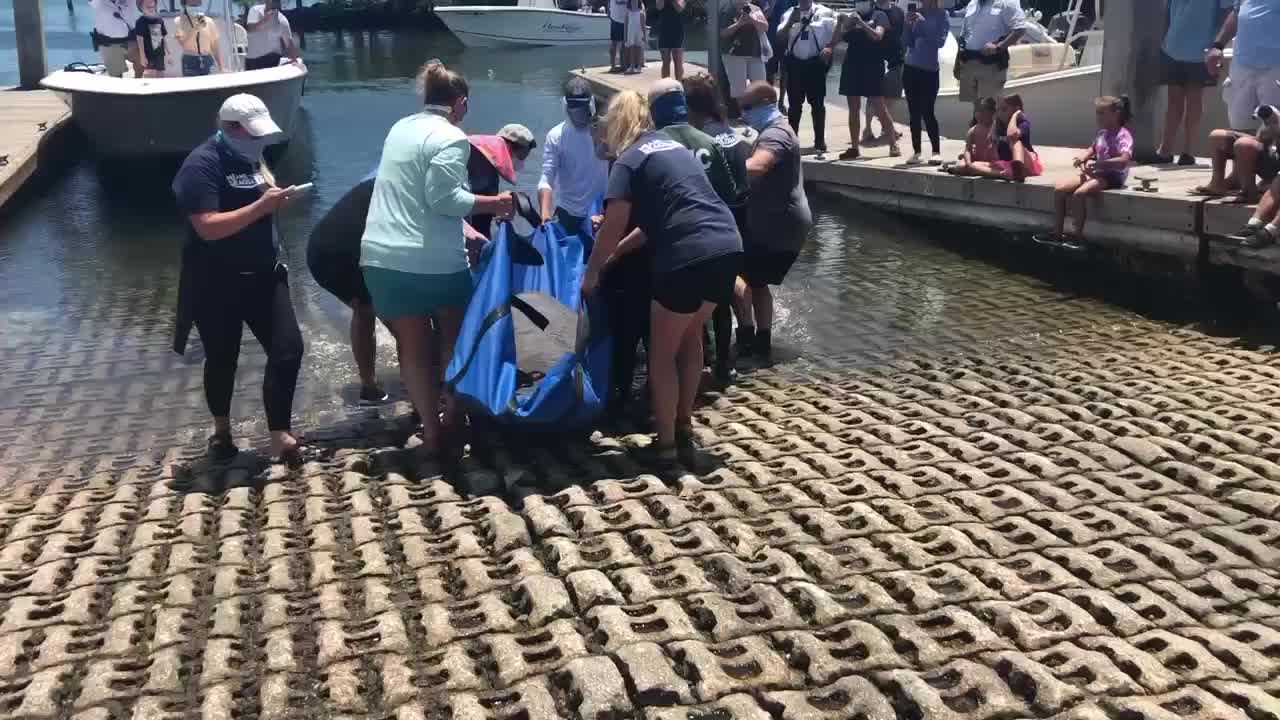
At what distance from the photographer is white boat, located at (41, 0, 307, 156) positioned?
17234 mm

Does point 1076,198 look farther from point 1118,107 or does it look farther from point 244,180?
point 244,180

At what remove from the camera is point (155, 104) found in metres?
17.3

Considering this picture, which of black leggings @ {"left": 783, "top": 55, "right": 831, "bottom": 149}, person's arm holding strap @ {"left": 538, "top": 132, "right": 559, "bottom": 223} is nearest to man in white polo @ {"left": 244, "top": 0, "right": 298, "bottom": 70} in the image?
black leggings @ {"left": 783, "top": 55, "right": 831, "bottom": 149}

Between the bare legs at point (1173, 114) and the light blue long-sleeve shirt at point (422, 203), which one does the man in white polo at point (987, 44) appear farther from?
the light blue long-sleeve shirt at point (422, 203)

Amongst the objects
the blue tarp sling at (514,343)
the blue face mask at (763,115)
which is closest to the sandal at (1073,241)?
the blue face mask at (763,115)

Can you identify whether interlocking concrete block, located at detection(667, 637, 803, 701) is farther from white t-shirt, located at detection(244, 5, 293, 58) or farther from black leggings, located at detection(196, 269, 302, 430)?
white t-shirt, located at detection(244, 5, 293, 58)

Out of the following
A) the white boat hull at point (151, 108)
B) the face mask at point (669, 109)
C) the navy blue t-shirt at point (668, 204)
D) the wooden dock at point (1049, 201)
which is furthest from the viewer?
the white boat hull at point (151, 108)

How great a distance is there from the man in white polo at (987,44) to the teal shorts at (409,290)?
27.8 ft

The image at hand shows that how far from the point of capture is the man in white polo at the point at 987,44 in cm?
1346

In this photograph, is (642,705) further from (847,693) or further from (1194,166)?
(1194,166)

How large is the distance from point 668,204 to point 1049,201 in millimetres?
6025

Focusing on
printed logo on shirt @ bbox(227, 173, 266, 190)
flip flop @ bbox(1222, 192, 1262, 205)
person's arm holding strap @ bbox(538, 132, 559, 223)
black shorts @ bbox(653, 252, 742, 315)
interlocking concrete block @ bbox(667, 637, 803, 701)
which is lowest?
interlocking concrete block @ bbox(667, 637, 803, 701)

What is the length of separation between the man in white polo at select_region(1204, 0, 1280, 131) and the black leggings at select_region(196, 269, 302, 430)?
661cm

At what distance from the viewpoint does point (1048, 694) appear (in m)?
4.03
